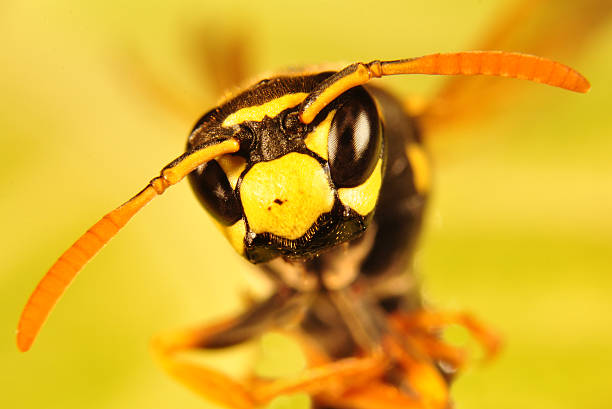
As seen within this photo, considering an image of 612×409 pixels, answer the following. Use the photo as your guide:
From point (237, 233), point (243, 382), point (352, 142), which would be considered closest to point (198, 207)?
point (243, 382)

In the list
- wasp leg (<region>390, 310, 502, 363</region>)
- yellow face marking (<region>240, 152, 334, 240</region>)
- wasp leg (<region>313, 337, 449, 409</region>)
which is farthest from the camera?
wasp leg (<region>390, 310, 502, 363</region>)

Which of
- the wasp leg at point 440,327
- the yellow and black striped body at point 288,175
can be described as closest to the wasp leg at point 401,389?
the wasp leg at point 440,327

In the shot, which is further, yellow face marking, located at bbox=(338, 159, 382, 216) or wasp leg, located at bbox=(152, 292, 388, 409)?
wasp leg, located at bbox=(152, 292, 388, 409)

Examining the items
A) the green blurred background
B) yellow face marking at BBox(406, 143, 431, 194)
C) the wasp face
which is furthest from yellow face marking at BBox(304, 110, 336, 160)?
the green blurred background

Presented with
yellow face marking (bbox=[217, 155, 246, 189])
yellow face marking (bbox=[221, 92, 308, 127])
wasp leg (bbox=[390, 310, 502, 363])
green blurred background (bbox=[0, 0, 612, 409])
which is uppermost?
green blurred background (bbox=[0, 0, 612, 409])

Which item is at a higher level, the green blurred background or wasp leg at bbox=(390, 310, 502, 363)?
the green blurred background

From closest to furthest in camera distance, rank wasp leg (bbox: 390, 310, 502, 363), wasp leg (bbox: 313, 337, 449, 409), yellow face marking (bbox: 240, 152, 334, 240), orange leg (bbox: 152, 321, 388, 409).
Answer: yellow face marking (bbox: 240, 152, 334, 240), orange leg (bbox: 152, 321, 388, 409), wasp leg (bbox: 313, 337, 449, 409), wasp leg (bbox: 390, 310, 502, 363)

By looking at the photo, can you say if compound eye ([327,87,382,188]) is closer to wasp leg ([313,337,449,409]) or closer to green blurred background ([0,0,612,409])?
wasp leg ([313,337,449,409])

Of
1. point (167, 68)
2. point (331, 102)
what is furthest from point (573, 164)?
point (331, 102)
